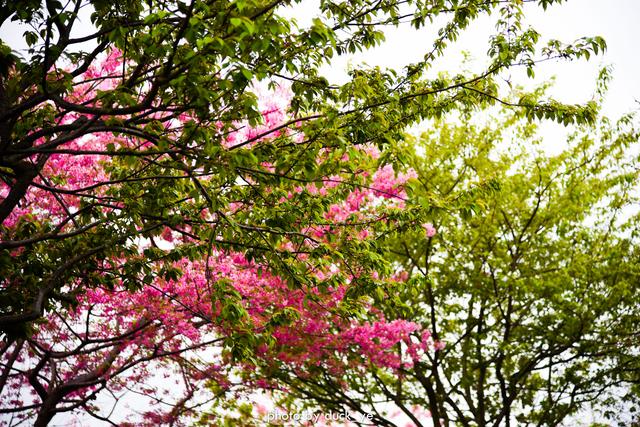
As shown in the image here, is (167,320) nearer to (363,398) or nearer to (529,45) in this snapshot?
(529,45)

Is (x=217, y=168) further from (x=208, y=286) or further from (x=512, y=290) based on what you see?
(x=512, y=290)

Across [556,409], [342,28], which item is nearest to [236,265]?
[342,28]

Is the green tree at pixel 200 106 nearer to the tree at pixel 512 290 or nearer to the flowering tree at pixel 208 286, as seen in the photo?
the flowering tree at pixel 208 286

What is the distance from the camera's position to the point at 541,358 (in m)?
13.9

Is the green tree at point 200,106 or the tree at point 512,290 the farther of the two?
the tree at point 512,290

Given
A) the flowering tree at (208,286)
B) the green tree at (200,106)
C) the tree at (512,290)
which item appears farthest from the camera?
the tree at (512,290)

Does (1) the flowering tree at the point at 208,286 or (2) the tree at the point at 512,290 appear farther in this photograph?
(2) the tree at the point at 512,290

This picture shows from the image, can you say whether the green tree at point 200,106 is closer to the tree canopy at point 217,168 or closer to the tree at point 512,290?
the tree canopy at point 217,168

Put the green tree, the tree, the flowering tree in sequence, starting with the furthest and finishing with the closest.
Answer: the tree
the flowering tree
the green tree

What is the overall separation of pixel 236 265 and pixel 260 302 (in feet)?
2.23

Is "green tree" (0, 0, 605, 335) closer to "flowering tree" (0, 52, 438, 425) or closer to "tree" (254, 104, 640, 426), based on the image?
"flowering tree" (0, 52, 438, 425)

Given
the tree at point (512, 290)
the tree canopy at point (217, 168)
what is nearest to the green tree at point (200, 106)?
the tree canopy at point (217, 168)

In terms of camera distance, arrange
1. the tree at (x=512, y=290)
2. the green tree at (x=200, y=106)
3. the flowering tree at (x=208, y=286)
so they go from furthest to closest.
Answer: the tree at (x=512, y=290) → the flowering tree at (x=208, y=286) → the green tree at (x=200, y=106)

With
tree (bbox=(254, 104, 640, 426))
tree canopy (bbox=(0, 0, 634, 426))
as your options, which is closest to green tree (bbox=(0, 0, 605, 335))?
tree canopy (bbox=(0, 0, 634, 426))
